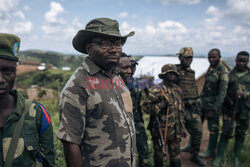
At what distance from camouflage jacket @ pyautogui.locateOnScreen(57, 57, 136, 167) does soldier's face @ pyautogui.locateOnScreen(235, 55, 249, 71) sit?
3750 mm

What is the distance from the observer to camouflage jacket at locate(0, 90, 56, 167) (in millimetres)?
1304

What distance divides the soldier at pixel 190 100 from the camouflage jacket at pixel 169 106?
913mm

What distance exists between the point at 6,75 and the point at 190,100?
12.9 ft

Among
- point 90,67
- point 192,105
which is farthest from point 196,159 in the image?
point 90,67

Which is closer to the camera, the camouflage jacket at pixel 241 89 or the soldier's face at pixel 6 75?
the soldier's face at pixel 6 75

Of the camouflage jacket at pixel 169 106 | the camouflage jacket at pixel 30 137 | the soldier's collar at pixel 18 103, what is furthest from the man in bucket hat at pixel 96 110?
the camouflage jacket at pixel 169 106

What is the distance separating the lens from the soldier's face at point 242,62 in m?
4.30

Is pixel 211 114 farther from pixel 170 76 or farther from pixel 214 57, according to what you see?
pixel 170 76

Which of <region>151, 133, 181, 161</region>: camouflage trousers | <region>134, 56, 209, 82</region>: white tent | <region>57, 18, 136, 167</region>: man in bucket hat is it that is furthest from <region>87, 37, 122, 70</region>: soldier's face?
<region>134, 56, 209, 82</region>: white tent

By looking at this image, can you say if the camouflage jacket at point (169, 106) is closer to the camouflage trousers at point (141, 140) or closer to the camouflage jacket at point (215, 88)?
the camouflage trousers at point (141, 140)

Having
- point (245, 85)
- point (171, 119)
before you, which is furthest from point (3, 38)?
point (245, 85)

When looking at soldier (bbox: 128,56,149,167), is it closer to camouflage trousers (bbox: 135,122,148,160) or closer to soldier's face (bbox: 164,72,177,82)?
camouflage trousers (bbox: 135,122,148,160)

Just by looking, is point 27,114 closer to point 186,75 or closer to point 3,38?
point 3,38

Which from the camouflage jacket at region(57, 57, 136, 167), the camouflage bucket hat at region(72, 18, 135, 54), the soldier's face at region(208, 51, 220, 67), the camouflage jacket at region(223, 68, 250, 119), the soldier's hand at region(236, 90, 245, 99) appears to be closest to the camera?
the camouflage jacket at region(57, 57, 136, 167)
